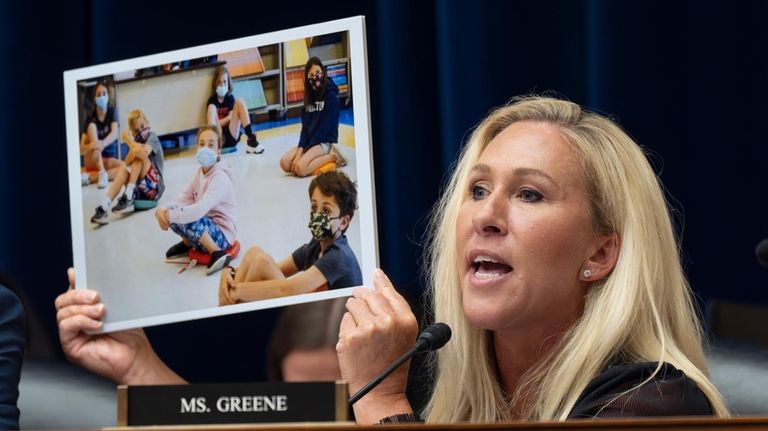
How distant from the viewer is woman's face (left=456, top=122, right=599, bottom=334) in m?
1.55

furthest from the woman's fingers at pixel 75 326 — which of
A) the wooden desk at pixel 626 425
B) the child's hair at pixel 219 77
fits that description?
the wooden desk at pixel 626 425

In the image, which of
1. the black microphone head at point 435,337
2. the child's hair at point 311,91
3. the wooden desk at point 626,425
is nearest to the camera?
the wooden desk at point 626,425

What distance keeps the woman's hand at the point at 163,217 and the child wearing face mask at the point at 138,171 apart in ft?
0.06

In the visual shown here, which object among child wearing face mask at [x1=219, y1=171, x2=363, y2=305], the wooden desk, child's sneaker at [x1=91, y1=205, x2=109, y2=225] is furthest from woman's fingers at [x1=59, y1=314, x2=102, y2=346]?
the wooden desk

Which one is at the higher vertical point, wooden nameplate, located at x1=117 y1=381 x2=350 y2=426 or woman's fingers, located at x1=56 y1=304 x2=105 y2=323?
woman's fingers, located at x1=56 y1=304 x2=105 y2=323

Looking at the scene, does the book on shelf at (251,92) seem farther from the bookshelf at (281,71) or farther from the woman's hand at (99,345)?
the woman's hand at (99,345)

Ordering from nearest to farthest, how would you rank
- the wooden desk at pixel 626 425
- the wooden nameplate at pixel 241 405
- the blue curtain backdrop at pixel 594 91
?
the wooden desk at pixel 626 425 < the wooden nameplate at pixel 241 405 < the blue curtain backdrop at pixel 594 91

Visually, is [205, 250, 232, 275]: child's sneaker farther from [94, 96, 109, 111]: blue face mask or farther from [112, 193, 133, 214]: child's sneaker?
[94, 96, 109, 111]: blue face mask

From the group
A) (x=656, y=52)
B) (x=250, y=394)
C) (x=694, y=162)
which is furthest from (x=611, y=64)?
(x=250, y=394)

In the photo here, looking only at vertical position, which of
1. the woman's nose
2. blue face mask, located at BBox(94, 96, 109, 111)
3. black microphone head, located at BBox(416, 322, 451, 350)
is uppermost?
blue face mask, located at BBox(94, 96, 109, 111)

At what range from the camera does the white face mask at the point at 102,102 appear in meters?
1.70

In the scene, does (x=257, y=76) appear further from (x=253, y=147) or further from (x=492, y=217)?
(x=492, y=217)

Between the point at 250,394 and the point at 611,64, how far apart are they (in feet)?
4.26

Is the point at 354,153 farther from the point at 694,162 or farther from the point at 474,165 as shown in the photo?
the point at 694,162
